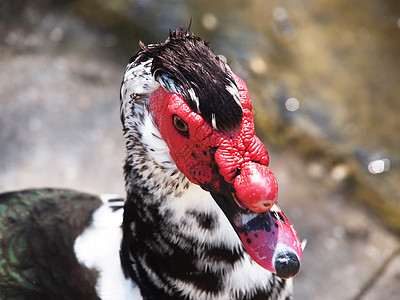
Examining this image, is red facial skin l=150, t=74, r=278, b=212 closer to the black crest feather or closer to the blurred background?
the black crest feather

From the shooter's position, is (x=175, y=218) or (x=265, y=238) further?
(x=175, y=218)

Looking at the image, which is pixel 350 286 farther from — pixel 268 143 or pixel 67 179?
pixel 67 179

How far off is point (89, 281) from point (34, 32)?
9.12ft

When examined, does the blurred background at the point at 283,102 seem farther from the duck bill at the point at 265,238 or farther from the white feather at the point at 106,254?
the duck bill at the point at 265,238

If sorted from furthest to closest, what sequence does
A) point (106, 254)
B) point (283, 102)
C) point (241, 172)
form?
1. point (283, 102)
2. point (106, 254)
3. point (241, 172)

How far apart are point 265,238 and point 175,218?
0.32 meters

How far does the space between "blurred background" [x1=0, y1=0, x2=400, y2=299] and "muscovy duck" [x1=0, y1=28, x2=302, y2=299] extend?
1343mm

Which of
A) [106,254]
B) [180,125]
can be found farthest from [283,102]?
[180,125]

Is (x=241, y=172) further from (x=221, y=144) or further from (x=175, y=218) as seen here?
(x=175, y=218)

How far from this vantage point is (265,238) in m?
1.65

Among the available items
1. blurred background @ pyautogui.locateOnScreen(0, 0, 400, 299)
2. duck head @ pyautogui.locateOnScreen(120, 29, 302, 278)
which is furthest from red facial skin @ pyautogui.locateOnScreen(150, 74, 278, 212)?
blurred background @ pyautogui.locateOnScreen(0, 0, 400, 299)

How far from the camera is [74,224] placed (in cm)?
216

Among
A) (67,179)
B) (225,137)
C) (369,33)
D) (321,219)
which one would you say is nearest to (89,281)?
(225,137)

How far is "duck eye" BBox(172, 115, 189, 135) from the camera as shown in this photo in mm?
1650
